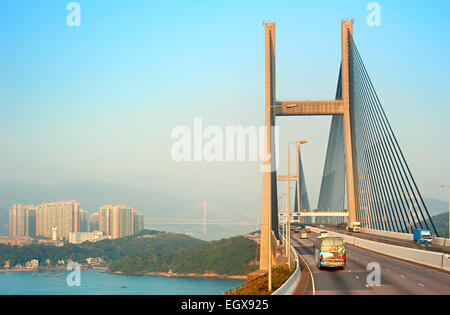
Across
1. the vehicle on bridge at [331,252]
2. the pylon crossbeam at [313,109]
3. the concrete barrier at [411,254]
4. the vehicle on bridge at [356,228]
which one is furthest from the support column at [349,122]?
the vehicle on bridge at [331,252]

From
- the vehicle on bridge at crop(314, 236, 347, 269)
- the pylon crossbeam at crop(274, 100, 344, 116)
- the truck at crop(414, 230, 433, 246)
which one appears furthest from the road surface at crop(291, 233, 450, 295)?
the pylon crossbeam at crop(274, 100, 344, 116)

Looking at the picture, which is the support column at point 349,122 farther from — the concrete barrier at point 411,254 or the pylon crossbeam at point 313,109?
the concrete barrier at point 411,254

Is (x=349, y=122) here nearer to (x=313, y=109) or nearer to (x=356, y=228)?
(x=313, y=109)

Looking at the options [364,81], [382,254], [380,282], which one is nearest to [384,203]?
[382,254]

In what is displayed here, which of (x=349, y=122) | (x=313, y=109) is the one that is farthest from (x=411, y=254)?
(x=313, y=109)

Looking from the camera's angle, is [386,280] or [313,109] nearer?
[386,280]
